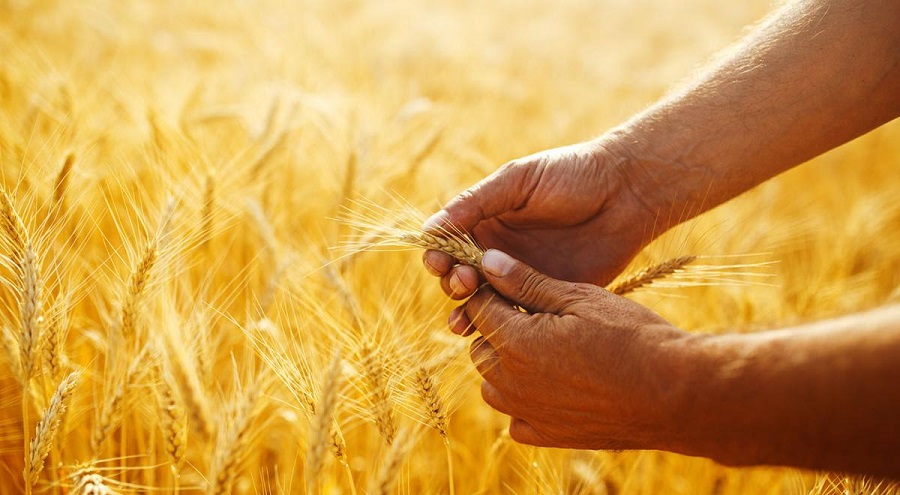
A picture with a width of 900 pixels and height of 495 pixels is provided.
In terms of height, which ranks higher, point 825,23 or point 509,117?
point 509,117

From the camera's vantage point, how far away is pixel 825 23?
1143 mm

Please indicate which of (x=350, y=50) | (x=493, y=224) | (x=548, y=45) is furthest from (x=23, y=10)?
(x=548, y=45)

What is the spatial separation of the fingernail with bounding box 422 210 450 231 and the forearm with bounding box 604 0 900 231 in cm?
49

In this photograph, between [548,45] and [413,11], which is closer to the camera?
[548,45]

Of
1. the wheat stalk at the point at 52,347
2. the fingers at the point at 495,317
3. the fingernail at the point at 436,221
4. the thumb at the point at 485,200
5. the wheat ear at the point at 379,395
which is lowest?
the wheat ear at the point at 379,395

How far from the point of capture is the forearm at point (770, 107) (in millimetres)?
1133

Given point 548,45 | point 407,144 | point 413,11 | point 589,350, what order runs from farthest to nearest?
point 413,11
point 548,45
point 407,144
point 589,350

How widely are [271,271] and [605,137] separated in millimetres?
1008

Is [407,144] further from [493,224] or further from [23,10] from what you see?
[23,10]

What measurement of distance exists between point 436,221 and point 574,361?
419 millimetres

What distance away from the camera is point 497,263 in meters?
0.96

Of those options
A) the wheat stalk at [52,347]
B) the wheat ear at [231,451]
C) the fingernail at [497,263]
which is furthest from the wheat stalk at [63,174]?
the fingernail at [497,263]

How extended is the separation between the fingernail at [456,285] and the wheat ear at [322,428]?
383 mm

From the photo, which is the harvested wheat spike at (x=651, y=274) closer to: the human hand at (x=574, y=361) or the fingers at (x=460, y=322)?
the human hand at (x=574, y=361)
